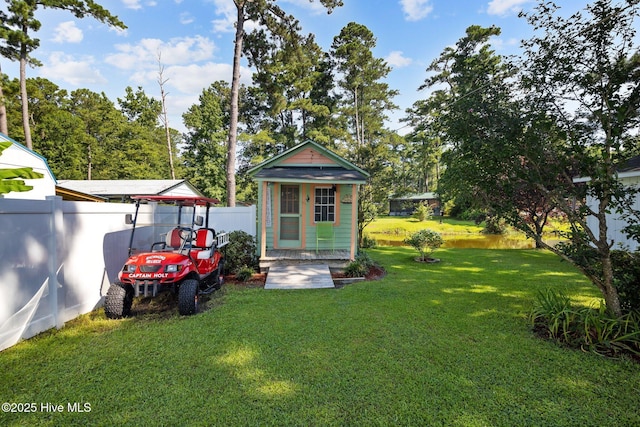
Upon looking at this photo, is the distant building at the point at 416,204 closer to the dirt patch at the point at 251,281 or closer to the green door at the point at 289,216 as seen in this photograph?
the green door at the point at 289,216

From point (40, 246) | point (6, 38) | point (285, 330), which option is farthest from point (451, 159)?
point (6, 38)

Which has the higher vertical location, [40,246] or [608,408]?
[40,246]

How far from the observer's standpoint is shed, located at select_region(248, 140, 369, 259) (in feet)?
27.3

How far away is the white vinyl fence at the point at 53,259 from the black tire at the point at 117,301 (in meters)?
0.51

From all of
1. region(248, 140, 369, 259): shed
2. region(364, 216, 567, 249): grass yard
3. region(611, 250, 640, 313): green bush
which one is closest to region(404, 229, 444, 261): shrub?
region(248, 140, 369, 259): shed

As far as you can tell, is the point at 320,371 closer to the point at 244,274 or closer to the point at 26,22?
the point at 244,274

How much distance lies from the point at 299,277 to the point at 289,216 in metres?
2.46

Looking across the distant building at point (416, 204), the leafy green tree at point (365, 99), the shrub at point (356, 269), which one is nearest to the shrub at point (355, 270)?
the shrub at point (356, 269)

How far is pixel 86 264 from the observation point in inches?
168

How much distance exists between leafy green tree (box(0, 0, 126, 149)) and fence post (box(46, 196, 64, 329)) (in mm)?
11398

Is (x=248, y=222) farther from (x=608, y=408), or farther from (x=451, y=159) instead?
(x=608, y=408)

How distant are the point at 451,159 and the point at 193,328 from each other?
479 centimetres

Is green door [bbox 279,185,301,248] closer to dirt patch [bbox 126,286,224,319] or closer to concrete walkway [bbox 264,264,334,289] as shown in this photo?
concrete walkway [bbox 264,264,334,289]

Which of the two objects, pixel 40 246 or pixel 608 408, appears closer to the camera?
pixel 608 408
